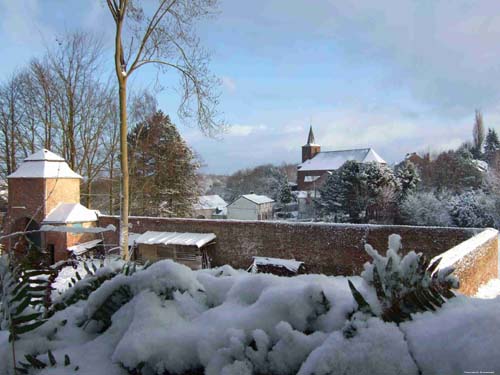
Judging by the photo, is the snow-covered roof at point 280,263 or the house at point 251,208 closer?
the snow-covered roof at point 280,263

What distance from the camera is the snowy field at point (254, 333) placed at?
66 centimetres

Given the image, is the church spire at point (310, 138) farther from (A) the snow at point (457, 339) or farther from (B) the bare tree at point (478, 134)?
(A) the snow at point (457, 339)

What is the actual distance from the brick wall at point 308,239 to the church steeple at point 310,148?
3339cm

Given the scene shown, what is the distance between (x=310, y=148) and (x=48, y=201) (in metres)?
36.9

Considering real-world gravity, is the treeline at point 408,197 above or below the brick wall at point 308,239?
above

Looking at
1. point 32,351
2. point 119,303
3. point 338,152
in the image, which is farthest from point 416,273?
point 338,152

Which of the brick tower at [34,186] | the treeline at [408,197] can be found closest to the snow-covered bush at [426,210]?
the treeline at [408,197]

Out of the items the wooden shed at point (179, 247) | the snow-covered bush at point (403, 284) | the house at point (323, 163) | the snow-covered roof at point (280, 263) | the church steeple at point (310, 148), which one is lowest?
the snow-covered roof at point (280, 263)

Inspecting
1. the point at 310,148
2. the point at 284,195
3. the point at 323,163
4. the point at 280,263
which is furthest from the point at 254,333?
the point at 310,148

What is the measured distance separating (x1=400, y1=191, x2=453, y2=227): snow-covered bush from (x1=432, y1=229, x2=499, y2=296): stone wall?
1097 cm

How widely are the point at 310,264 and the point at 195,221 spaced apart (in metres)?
5.29

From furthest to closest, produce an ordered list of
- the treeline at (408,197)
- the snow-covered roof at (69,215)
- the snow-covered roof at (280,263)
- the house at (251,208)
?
the house at (251,208) → the treeline at (408,197) → the snow-covered roof at (69,215) → the snow-covered roof at (280,263)

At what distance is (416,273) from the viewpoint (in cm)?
85

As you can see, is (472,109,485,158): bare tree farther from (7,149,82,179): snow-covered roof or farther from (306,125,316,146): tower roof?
(7,149,82,179): snow-covered roof
